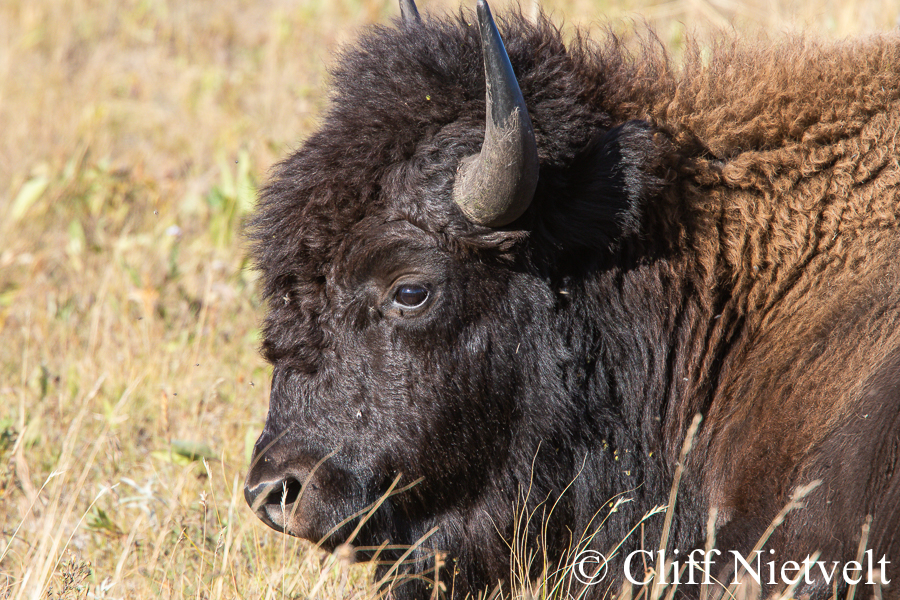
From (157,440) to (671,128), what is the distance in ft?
9.70

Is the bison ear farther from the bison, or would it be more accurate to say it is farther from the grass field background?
the grass field background

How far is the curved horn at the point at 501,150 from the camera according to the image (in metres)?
2.58

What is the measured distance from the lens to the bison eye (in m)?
2.90

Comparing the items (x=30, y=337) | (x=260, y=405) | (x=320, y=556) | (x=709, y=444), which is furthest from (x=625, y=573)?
(x=30, y=337)

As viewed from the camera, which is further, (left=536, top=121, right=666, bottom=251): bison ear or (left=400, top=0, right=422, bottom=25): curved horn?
(left=400, top=0, right=422, bottom=25): curved horn

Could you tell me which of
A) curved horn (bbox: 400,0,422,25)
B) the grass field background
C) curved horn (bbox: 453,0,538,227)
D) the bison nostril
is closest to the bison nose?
the bison nostril

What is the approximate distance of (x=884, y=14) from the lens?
22.6 ft

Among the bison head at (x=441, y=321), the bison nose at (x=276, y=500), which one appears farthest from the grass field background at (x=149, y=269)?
the bison head at (x=441, y=321)

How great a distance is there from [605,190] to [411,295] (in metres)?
0.74

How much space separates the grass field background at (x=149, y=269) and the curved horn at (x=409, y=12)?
1.93ft

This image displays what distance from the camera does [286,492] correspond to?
2.87 m

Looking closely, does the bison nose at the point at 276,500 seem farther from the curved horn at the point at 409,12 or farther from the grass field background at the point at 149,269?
the curved horn at the point at 409,12

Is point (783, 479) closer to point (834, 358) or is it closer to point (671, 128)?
point (834, 358)

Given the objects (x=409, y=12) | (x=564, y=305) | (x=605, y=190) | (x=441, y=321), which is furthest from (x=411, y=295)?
(x=409, y=12)
